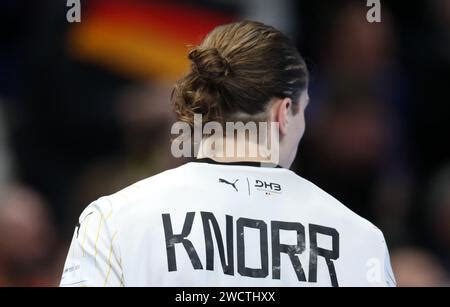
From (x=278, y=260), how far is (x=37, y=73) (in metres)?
2.16

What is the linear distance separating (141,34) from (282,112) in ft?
6.50

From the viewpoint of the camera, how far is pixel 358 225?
1.78 meters

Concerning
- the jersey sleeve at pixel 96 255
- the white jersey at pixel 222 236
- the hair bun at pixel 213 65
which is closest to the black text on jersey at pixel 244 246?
the white jersey at pixel 222 236

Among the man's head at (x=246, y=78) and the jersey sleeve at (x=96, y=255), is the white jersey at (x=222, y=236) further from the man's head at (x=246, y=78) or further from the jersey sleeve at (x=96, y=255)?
the man's head at (x=246, y=78)

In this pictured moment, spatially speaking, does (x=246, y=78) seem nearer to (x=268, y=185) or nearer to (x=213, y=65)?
(x=213, y=65)

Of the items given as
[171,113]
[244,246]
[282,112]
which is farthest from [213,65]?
[171,113]

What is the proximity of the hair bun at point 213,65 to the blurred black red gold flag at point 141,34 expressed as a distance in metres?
1.77

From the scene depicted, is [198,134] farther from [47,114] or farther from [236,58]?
A: [47,114]

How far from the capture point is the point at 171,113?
→ 341 cm

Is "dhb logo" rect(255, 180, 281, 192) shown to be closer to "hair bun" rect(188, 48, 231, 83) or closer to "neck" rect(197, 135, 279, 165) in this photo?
"neck" rect(197, 135, 279, 165)

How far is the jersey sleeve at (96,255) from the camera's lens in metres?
1.64

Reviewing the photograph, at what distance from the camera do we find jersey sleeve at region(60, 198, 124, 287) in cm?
164

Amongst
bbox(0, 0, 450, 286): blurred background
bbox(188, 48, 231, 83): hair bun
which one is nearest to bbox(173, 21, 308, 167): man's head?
bbox(188, 48, 231, 83): hair bun

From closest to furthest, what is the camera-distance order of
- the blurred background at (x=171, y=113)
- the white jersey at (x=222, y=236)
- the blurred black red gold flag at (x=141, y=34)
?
the white jersey at (x=222, y=236)
the blurred background at (x=171, y=113)
the blurred black red gold flag at (x=141, y=34)
